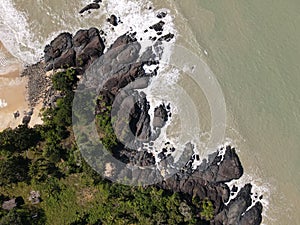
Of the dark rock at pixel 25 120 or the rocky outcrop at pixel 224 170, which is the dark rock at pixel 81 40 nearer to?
the dark rock at pixel 25 120

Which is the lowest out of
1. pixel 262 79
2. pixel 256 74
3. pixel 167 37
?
pixel 262 79

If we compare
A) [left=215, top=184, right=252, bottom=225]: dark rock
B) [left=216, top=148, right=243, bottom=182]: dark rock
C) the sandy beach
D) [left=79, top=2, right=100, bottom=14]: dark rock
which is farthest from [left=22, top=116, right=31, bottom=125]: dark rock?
[left=215, top=184, right=252, bottom=225]: dark rock

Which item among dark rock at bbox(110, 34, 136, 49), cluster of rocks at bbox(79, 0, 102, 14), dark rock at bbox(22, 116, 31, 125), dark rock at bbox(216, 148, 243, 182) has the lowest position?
dark rock at bbox(216, 148, 243, 182)

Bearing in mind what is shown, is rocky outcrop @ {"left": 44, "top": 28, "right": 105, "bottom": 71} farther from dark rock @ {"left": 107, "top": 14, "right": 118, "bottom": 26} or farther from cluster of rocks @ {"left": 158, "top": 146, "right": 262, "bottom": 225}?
cluster of rocks @ {"left": 158, "top": 146, "right": 262, "bottom": 225}

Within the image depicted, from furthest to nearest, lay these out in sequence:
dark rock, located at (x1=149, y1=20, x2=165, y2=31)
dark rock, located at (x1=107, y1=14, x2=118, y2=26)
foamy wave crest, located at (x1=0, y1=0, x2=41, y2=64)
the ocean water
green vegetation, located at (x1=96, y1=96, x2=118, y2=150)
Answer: foamy wave crest, located at (x1=0, y1=0, x2=41, y2=64), dark rock, located at (x1=107, y1=14, x2=118, y2=26), dark rock, located at (x1=149, y1=20, x2=165, y2=31), the ocean water, green vegetation, located at (x1=96, y1=96, x2=118, y2=150)

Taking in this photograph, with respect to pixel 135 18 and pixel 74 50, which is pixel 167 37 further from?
pixel 74 50

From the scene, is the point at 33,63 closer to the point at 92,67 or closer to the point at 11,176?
the point at 92,67

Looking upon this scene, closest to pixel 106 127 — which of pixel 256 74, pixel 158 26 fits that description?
pixel 158 26
